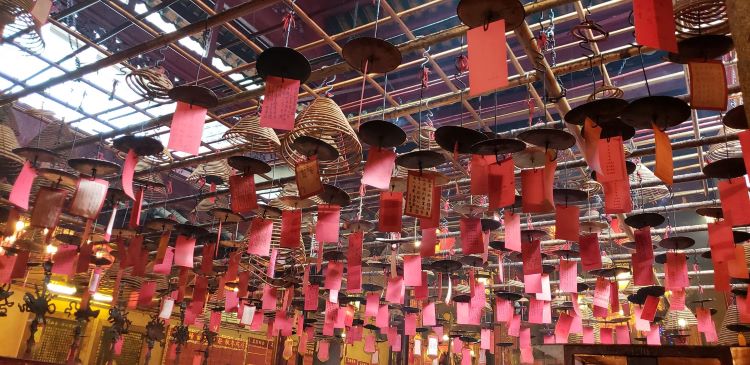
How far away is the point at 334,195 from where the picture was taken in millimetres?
5113

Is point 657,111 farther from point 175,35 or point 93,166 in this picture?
point 93,166

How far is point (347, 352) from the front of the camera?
64.6 ft

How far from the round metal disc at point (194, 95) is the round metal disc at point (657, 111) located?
286 cm

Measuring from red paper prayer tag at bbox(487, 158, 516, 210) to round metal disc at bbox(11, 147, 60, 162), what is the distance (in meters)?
4.24

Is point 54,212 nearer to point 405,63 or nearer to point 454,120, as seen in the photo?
point 405,63

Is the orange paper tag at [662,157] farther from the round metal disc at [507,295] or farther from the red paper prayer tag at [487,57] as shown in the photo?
the round metal disc at [507,295]

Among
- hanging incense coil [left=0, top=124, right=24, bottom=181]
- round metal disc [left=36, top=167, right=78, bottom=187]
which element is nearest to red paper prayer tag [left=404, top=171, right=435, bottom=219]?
round metal disc [left=36, top=167, right=78, bottom=187]

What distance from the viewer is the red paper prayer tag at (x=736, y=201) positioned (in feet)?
14.8

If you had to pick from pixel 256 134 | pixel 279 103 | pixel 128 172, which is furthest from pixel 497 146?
pixel 128 172

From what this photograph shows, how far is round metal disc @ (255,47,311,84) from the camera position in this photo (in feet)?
11.2

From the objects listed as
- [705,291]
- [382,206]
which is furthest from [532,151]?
[705,291]

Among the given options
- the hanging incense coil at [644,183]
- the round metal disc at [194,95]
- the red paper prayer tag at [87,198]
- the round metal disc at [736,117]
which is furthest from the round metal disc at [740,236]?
the red paper prayer tag at [87,198]

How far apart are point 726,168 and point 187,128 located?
4.32 m

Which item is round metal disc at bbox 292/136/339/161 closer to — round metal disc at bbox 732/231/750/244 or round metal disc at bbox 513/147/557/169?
round metal disc at bbox 513/147/557/169
